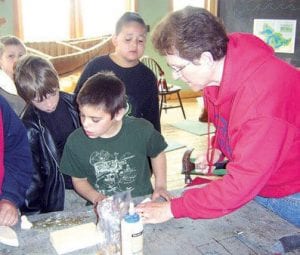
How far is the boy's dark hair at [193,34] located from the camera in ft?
3.85

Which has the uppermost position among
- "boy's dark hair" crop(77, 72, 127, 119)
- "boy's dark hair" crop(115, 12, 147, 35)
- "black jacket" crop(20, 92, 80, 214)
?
"boy's dark hair" crop(115, 12, 147, 35)

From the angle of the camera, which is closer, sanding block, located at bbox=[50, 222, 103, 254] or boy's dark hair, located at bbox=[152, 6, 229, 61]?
boy's dark hair, located at bbox=[152, 6, 229, 61]

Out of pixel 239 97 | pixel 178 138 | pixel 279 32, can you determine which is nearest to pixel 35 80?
Result: pixel 239 97

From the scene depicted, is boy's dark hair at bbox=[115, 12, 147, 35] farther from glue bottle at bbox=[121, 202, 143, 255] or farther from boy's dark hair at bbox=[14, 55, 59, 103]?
glue bottle at bbox=[121, 202, 143, 255]

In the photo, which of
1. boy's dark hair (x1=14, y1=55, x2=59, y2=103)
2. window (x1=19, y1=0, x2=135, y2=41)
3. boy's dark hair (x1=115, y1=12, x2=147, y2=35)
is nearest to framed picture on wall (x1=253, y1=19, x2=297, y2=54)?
boy's dark hair (x1=115, y1=12, x2=147, y2=35)

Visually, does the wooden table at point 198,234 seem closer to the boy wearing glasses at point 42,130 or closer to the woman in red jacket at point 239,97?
the woman in red jacket at point 239,97

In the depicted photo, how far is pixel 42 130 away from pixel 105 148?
1.12 ft

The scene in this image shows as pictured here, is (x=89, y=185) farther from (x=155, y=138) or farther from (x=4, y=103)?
(x=4, y=103)

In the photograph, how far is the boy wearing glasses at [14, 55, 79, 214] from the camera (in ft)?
6.00

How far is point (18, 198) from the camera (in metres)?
1.59

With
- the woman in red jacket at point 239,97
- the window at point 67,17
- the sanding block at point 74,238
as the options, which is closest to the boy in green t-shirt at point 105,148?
the sanding block at point 74,238

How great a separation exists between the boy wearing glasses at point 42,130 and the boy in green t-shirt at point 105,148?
165 millimetres

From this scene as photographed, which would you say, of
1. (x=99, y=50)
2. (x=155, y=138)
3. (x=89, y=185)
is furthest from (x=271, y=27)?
(x=89, y=185)

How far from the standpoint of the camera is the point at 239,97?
1172mm
